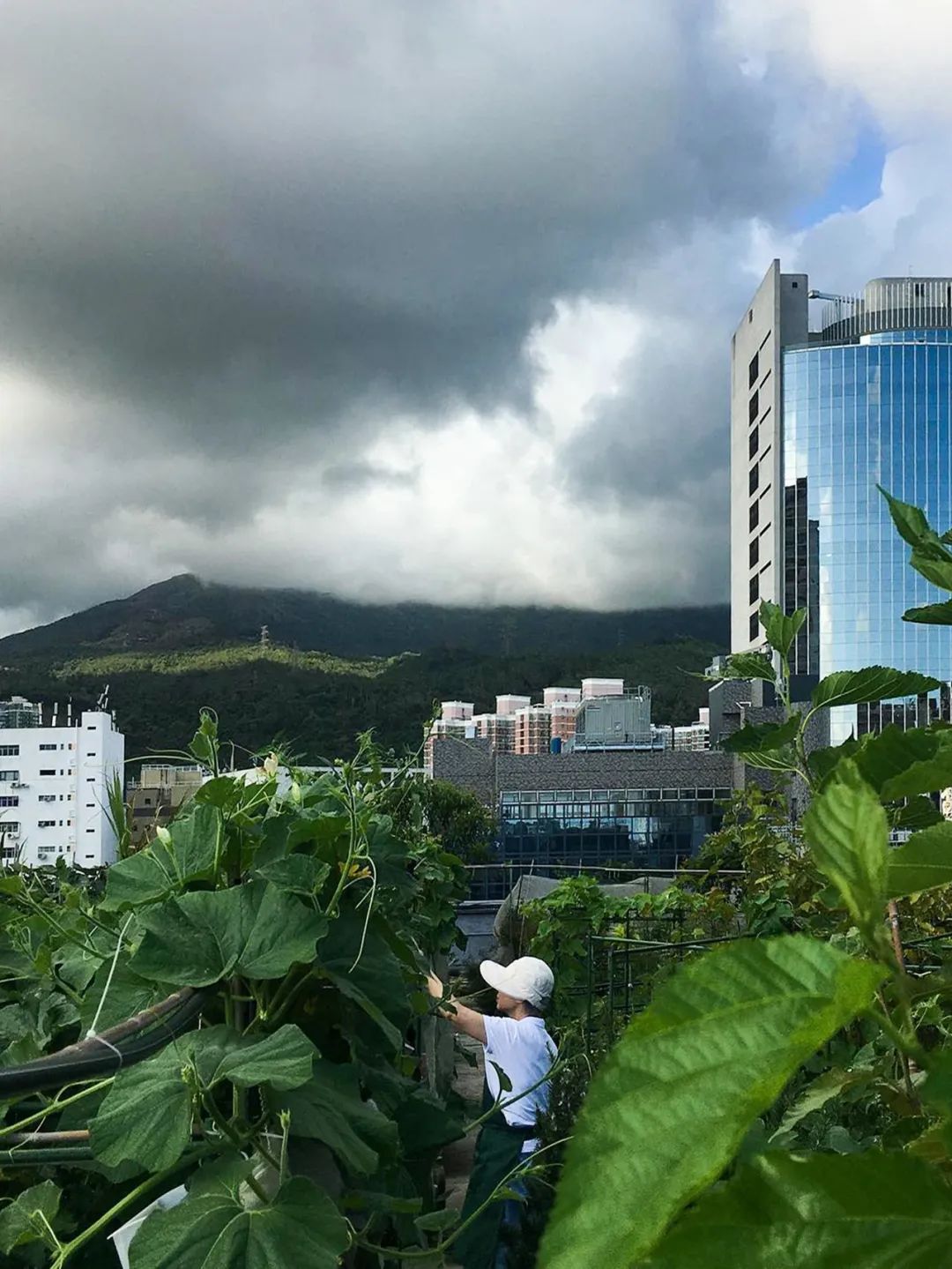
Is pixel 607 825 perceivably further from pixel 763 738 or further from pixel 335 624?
pixel 335 624

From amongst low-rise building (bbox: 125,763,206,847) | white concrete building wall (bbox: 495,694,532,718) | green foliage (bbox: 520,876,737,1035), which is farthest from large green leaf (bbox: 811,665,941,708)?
white concrete building wall (bbox: 495,694,532,718)

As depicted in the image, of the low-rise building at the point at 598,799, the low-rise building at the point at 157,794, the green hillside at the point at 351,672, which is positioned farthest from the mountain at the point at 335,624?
the low-rise building at the point at 157,794

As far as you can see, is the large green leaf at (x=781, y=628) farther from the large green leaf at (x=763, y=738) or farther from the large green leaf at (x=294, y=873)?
the large green leaf at (x=294, y=873)

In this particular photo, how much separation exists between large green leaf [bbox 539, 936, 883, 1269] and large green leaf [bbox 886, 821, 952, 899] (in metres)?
0.21

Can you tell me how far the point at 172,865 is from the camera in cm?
92

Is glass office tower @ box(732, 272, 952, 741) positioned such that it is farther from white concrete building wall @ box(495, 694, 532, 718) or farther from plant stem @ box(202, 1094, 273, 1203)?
plant stem @ box(202, 1094, 273, 1203)

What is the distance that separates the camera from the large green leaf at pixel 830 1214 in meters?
0.20

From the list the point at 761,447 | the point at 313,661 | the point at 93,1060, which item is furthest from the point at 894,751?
the point at 761,447

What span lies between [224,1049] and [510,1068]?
3.57 meters

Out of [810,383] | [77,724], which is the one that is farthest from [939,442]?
[77,724]

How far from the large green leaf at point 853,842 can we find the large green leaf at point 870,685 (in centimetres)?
44

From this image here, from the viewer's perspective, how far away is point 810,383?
45812 mm

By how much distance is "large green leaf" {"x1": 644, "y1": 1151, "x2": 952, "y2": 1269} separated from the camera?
195 mm

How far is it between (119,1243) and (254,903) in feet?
0.75
